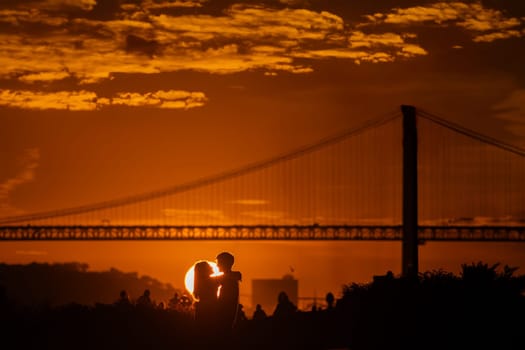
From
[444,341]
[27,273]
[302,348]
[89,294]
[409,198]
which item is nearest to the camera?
[444,341]

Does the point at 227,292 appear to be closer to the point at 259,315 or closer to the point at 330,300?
the point at 259,315

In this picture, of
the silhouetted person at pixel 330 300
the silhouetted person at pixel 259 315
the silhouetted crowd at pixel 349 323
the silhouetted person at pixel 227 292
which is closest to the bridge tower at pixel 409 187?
the silhouetted person at pixel 330 300

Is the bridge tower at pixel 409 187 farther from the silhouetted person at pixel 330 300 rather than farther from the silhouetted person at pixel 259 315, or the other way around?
the silhouetted person at pixel 259 315

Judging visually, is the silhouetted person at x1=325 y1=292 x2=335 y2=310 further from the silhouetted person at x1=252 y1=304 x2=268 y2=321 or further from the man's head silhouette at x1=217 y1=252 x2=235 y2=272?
the man's head silhouette at x1=217 y1=252 x2=235 y2=272

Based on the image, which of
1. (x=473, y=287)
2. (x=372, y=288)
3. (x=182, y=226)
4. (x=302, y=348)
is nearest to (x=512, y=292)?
(x=473, y=287)

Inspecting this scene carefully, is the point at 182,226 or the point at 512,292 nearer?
the point at 512,292

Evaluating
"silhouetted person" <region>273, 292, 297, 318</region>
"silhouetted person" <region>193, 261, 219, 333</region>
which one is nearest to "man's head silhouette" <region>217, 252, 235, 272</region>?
"silhouetted person" <region>193, 261, 219, 333</region>

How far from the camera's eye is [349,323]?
1677 centimetres

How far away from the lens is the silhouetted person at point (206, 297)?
13328mm

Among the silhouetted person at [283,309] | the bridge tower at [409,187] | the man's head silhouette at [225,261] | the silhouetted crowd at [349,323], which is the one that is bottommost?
the silhouetted crowd at [349,323]

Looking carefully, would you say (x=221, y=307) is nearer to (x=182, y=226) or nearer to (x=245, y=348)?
(x=245, y=348)

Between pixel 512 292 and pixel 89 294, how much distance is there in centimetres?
12404

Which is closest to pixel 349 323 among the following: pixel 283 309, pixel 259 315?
pixel 283 309

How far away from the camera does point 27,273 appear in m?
Answer: 122
